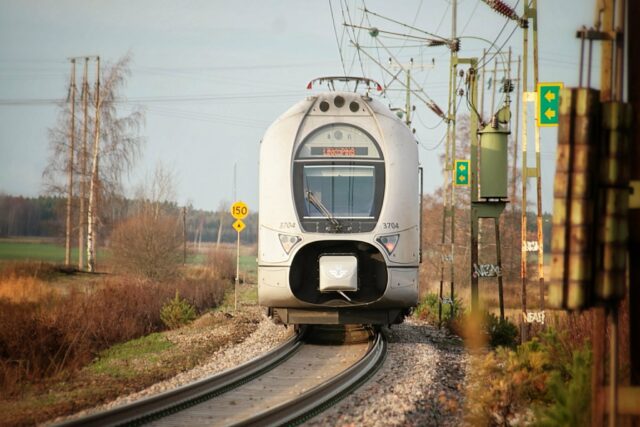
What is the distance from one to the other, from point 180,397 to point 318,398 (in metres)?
1.44

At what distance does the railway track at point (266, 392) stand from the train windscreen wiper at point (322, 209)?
77.2 inches

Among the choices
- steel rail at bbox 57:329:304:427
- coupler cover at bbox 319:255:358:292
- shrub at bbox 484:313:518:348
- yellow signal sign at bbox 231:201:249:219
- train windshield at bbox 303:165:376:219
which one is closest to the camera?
steel rail at bbox 57:329:304:427

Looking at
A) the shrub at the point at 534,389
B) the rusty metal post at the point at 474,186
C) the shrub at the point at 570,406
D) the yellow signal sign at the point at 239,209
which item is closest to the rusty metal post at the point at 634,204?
the shrub at the point at 570,406

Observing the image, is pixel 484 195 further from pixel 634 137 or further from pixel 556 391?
pixel 634 137

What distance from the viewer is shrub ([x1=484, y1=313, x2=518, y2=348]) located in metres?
14.7

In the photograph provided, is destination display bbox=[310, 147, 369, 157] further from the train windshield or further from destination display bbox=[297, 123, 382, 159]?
the train windshield

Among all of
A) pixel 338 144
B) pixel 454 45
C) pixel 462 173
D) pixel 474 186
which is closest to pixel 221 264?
pixel 462 173

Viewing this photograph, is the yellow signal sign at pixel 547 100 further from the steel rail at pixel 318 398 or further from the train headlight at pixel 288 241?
the steel rail at pixel 318 398

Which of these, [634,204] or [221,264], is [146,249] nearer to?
[221,264]

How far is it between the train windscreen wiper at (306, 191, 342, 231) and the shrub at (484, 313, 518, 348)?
14.5 ft

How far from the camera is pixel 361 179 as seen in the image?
12312mm

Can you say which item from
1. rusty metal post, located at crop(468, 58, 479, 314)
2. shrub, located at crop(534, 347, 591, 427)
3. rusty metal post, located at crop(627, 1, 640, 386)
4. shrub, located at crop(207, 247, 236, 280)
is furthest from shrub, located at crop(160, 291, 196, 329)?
shrub, located at crop(207, 247, 236, 280)

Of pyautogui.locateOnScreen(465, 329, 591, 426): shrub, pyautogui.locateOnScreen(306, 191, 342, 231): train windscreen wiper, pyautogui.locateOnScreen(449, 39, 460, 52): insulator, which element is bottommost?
pyautogui.locateOnScreen(465, 329, 591, 426): shrub

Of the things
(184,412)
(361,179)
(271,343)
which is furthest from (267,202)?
(184,412)
